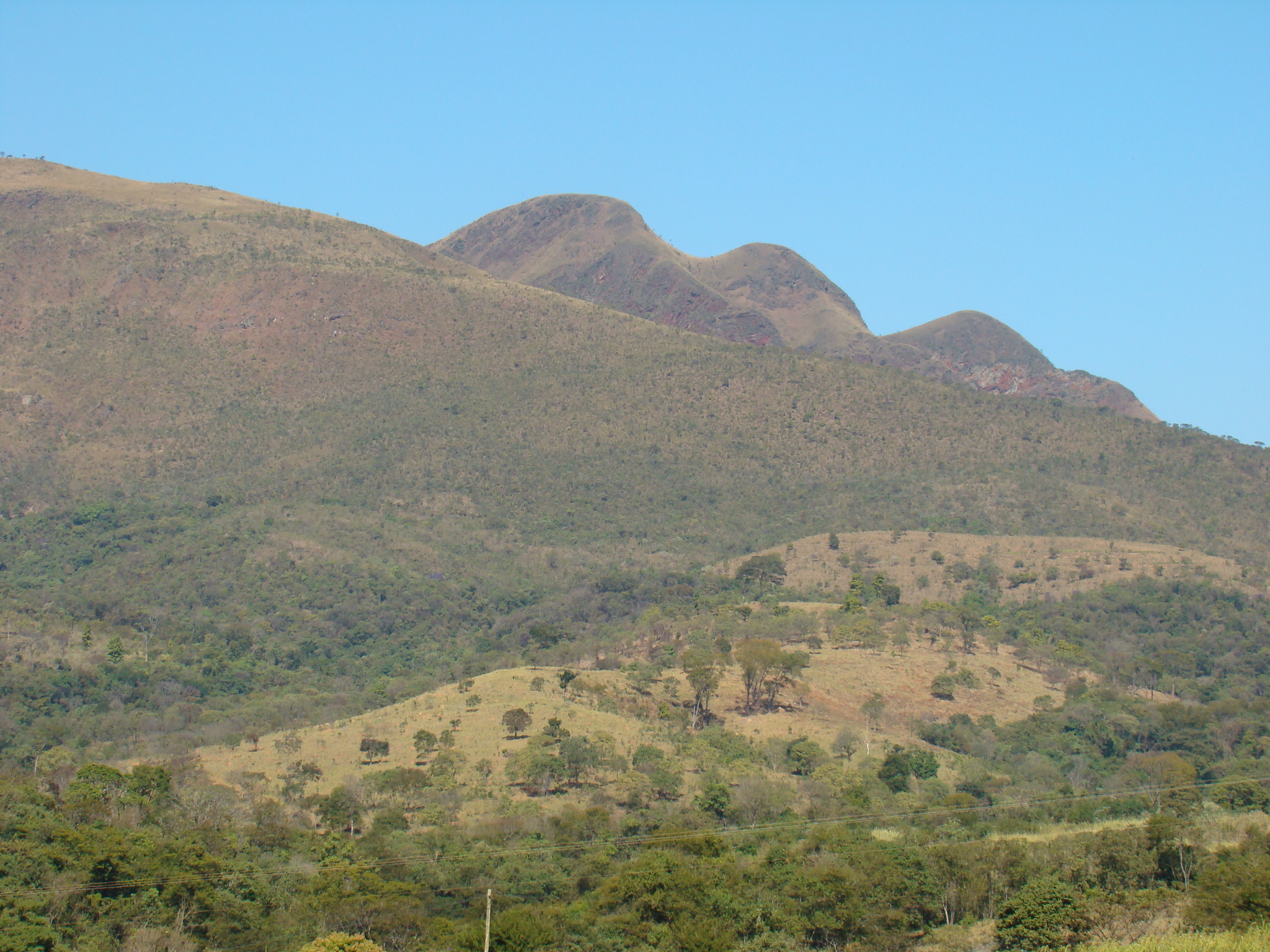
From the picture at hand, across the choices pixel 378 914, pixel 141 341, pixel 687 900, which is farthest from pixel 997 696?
pixel 141 341

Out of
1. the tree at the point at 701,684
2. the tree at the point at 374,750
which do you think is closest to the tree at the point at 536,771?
the tree at the point at 374,750

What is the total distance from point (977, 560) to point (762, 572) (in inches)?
828

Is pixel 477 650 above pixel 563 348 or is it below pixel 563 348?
below

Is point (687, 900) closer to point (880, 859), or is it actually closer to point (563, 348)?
point (880, 859)

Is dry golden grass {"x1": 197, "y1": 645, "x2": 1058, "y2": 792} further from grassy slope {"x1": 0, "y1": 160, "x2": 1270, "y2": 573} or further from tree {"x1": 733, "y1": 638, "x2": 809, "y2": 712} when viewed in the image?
grassy slope {"x1": 0, "y1": 160, "x2": 1270, "y2": 573}

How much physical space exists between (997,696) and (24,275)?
146 metres

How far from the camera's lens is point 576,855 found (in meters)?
52.6

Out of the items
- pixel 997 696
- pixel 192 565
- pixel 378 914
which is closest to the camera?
pixel 378 914

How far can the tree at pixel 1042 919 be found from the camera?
140ft

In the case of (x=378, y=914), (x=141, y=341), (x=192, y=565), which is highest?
(x=141, y=341)

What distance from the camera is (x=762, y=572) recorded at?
4537 inches

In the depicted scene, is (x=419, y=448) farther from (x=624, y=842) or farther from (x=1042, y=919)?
(x=1042, y=919)

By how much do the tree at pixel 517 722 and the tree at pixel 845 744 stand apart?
16.8m

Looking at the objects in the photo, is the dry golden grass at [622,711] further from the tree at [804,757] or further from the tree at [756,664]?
the tree at [804,757]
